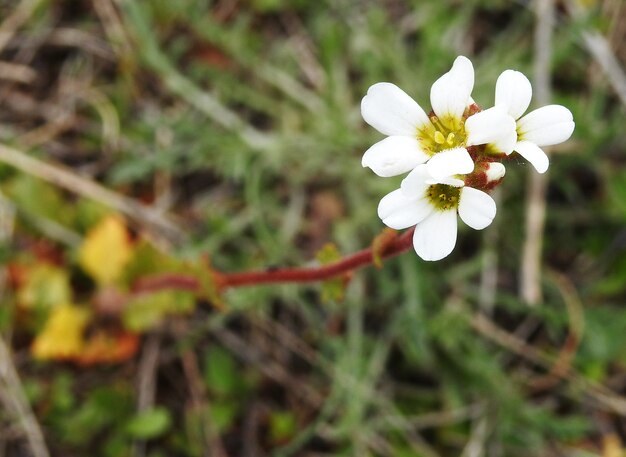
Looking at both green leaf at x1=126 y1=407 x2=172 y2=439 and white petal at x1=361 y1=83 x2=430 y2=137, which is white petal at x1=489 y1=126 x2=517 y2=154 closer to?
white petal at x1=361 y1=83 x2=430 y2=137

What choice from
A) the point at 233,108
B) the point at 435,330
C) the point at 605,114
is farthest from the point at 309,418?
the point at 605,114

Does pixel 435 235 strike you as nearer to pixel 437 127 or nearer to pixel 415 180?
pixel 415 180

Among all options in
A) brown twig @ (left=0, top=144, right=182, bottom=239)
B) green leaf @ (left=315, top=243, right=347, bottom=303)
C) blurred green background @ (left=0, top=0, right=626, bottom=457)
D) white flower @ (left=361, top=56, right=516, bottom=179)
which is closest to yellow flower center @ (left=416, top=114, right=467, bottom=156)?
white flower @ (left=361, top=56, right=516, bottom=179)

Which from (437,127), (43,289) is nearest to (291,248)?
(43,289)

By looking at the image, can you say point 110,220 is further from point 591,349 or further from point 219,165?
point 591,349

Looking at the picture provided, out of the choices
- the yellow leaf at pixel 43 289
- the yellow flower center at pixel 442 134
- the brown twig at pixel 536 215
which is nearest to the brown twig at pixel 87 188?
the yellow leaf at pixel 43 289
